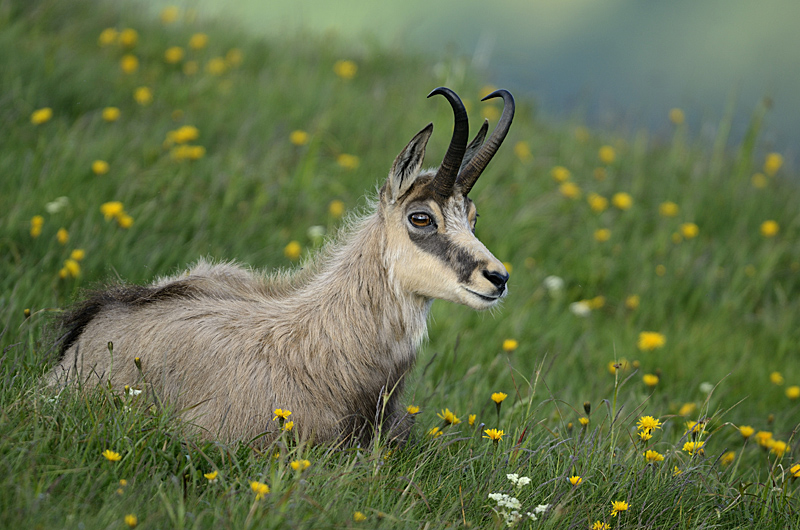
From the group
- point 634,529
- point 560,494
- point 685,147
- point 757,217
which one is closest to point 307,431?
point 560,494

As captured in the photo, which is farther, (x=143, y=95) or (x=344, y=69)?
(x=344, y=69)

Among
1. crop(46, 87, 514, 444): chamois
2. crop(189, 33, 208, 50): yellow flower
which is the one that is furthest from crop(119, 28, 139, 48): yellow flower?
crop(46, 87, 514, 444): chamois

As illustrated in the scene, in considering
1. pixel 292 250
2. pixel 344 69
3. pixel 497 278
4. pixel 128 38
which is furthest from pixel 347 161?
pixel 497 278

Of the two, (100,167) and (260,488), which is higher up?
(100,167)

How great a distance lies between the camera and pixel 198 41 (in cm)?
908

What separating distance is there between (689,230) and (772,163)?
313 centimetres

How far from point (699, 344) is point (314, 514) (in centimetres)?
472

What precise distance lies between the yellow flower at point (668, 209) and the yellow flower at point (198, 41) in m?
5.69

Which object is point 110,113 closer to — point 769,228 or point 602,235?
point 602,235

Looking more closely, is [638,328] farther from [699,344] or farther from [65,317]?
[65,317]

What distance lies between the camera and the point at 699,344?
21.8 feet

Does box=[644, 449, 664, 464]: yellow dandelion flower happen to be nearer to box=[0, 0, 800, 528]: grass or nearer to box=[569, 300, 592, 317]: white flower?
box=[0, 0, 800, 528]: grass

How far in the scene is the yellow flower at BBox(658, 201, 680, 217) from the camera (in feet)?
26.8

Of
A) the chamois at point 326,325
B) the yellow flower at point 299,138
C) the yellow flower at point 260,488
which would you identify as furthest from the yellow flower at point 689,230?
the yellow flower at point 260,488
